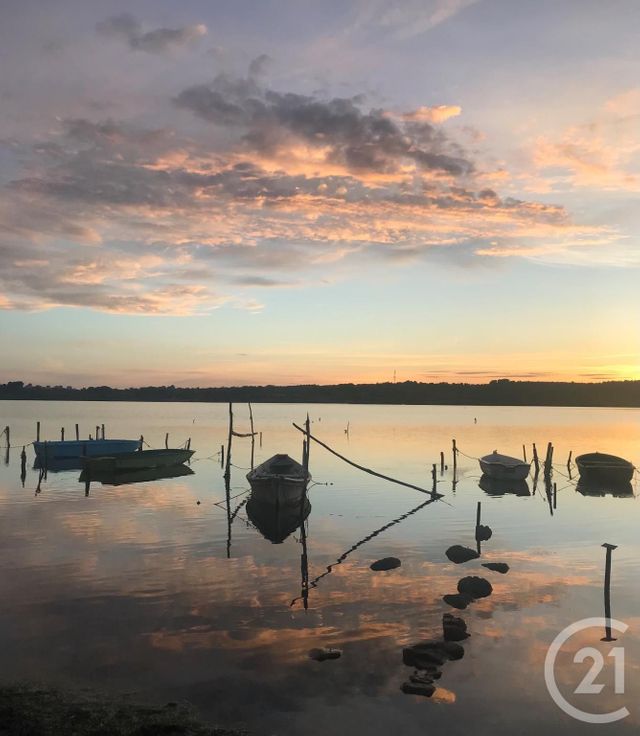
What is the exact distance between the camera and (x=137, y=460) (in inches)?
2098

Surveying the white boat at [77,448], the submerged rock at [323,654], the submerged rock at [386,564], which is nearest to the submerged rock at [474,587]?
the submerged rock at [386,564]

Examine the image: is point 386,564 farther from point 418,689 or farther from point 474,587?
point 418,689

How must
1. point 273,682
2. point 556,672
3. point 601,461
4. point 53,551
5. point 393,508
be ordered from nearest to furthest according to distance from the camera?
point 273,682 < point 556,672 < point 53,551 < point 393,508 < point 601,461

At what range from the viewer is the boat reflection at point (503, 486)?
46531 mm

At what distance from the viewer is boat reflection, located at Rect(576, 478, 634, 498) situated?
46.2m

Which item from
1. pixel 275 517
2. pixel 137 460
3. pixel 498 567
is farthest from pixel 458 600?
pixel 137 460

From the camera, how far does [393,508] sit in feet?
122

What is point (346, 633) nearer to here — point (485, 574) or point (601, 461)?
point (485, 574)

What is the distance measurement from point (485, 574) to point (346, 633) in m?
8.04

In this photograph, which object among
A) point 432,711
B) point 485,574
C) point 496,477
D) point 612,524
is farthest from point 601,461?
point 432,711

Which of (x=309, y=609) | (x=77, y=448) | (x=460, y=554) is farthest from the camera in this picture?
(x=77, y=448)

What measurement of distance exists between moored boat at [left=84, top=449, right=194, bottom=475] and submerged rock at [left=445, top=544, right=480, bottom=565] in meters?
30.6
